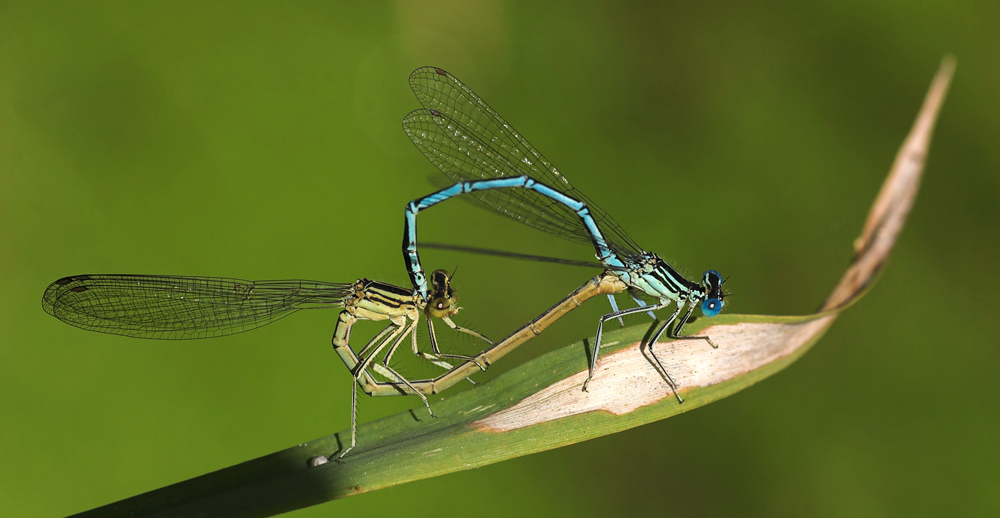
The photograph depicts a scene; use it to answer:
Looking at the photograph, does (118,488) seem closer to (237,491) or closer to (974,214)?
(237,491)

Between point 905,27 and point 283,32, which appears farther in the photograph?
point 283,32

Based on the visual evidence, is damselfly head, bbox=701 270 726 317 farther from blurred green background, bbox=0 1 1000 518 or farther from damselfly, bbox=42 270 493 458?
damselfly, bbox=42 270 493 458

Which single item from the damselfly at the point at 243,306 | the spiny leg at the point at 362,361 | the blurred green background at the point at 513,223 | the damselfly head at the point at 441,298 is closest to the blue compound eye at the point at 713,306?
the blurred green background at the point at 513,223

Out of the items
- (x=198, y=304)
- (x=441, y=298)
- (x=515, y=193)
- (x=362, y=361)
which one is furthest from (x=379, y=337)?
(x=515, y=193)

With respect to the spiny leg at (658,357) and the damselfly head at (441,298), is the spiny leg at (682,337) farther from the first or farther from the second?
the damselfly head at (441,298)

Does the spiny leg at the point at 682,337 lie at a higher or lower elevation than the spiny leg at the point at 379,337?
lower

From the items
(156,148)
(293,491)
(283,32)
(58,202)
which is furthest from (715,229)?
(58,202)

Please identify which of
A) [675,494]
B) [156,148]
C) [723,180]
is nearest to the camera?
[675,494]

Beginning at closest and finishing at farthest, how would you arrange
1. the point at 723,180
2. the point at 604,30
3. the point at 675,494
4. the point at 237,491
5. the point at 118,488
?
1. the point at 237,491
2. the point at 118,488
3. the point at 675,494
4. the point at 723,180
5. the point at 604,30
